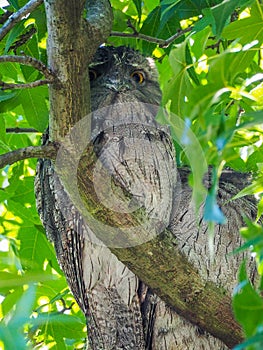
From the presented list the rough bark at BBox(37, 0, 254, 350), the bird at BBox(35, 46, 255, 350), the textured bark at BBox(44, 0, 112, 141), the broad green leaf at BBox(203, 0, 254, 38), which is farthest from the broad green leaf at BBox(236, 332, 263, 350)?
the bird at BBox(35, 46, 255, 350)

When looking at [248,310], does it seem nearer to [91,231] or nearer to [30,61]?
[30,61]

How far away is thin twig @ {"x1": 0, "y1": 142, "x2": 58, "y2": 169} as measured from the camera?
6.43 ft

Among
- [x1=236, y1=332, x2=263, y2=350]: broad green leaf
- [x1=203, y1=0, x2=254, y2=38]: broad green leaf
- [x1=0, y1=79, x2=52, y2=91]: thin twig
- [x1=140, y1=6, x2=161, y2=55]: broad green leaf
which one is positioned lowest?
[x1=236, y1=332, x2=263, y2=350]: broad green leaf

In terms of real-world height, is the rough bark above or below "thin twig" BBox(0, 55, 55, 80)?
below

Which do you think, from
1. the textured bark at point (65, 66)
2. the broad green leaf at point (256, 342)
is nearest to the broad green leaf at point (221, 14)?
the textured bark at point (65, 66)

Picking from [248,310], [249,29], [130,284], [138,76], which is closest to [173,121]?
[249,29]

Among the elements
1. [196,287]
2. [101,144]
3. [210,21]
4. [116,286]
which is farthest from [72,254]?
[210,21]

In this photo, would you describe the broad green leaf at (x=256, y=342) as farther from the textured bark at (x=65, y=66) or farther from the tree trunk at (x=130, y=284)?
the tree trunk at (x=130, y=284)

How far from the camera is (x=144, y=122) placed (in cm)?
307

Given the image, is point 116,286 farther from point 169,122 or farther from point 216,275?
point 169,122

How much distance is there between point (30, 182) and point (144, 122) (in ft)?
2.25

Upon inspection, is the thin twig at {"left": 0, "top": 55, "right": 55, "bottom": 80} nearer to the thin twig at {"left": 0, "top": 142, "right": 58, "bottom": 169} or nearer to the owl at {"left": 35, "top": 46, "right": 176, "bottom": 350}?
the thin twig at {"left": 0, "top": 142, "right": 58, "bottom": 169}

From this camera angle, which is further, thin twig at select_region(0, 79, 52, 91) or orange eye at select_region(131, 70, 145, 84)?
orange eye at select_region(131, 70, 145, 84)

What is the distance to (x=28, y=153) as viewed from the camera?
78.8 inches
